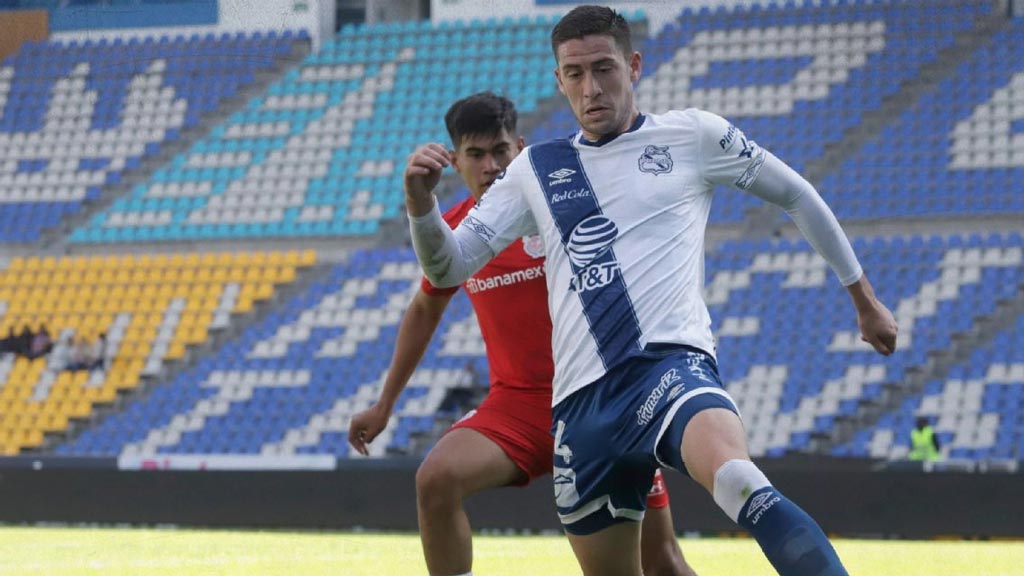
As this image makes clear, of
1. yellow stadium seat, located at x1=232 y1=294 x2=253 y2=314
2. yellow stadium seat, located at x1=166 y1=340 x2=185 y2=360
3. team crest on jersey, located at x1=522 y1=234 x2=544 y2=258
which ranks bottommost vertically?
yellow stadium seat, located at x1=166 y1=340 x2=185 y2=360

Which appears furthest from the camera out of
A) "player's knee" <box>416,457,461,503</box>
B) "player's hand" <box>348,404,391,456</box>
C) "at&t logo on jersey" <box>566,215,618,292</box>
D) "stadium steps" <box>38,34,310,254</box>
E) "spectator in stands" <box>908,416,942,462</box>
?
"stadium steps" <box>38,34,310,254</box>

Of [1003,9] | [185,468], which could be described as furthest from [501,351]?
[1003,9]

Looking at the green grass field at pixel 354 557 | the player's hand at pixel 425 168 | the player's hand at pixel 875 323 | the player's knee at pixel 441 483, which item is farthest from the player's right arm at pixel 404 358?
the green grass field at pixel 354 557

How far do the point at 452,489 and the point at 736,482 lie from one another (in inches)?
63.8

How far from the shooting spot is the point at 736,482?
3480 millimetres

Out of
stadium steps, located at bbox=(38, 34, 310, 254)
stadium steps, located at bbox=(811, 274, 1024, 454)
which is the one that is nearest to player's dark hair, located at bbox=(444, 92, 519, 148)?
stadium steps, located at bbox=(811, 274, 1024, 454)

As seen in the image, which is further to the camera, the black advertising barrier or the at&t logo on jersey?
the black advertising barrier

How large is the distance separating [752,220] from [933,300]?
296 centimetres

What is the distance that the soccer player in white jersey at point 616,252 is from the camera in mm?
3910

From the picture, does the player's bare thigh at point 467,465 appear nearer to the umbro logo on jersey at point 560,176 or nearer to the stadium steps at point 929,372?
the umbro logo on jersey at point 560,176

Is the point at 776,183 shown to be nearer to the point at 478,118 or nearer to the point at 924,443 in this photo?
the point at 478,118

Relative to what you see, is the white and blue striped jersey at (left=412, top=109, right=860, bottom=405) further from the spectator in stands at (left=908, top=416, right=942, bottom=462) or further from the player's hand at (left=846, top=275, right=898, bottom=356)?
the spectator in stands at (left=908, top=416, right=942, bottom=462)

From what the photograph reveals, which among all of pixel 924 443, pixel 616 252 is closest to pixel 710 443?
pixel 616 252

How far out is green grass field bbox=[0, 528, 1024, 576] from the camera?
752cm
